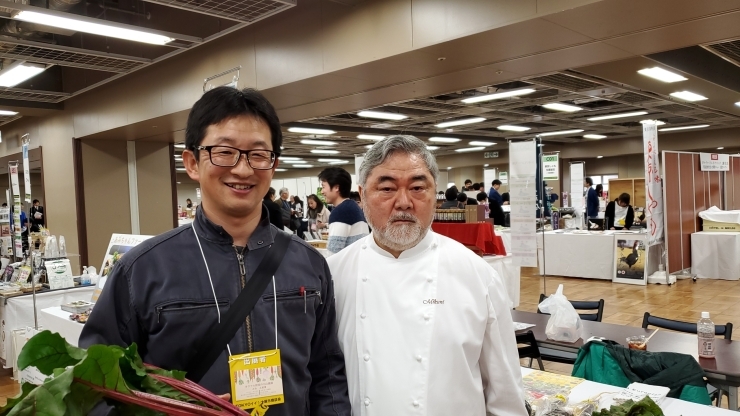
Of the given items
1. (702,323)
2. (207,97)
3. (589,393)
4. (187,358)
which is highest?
(207,97)

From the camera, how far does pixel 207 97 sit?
124 cm

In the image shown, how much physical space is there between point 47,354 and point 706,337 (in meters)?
2.79

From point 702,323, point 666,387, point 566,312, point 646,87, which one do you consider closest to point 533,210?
point 566,312

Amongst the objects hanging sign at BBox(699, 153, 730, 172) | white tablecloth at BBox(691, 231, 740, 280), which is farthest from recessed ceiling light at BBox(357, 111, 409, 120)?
white tablecloth at BBox(691, 231, 740, 280)

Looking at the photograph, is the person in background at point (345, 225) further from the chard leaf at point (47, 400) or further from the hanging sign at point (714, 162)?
the hanging sign at point (714, 162)

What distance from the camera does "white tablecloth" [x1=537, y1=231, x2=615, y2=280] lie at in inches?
340

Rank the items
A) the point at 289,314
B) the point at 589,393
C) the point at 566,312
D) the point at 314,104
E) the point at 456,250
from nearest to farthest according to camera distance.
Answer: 1. the point at 289,314
2. the point at 456,250
3. the point at 589,393
4. the point at 566,312
5. the point at 314,104

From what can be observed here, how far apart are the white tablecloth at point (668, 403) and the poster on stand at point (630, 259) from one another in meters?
6.61

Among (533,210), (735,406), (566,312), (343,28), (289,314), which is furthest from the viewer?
(533,210)

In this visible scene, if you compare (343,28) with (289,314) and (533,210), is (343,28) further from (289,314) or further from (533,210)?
(289,314)

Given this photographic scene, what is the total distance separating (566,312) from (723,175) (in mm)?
9343

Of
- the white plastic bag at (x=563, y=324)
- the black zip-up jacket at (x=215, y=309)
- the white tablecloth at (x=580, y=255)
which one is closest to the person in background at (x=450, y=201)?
the white tablecloth at (x=580, y=255)

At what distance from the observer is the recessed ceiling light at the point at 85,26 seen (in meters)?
3.90

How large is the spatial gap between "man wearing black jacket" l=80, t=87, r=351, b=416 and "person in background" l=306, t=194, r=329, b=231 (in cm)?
958
